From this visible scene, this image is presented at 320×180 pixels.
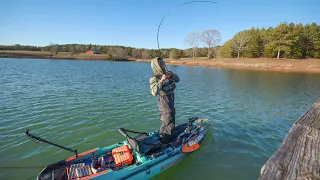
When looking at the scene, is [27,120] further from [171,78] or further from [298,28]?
[298,28]

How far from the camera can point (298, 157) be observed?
168cm

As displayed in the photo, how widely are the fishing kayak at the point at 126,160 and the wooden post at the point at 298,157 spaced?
5.02m

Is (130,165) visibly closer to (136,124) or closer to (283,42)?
(136,124)

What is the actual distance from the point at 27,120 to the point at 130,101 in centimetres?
727

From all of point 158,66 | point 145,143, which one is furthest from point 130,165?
point 158,66

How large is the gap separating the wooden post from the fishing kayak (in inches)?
197

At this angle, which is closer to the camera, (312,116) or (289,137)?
(289,137)

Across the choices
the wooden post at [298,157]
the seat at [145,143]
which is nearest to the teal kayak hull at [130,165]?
the seat at [145,143]

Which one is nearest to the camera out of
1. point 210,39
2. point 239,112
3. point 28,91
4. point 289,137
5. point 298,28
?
point 289,137

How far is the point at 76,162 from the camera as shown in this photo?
6.23 metres

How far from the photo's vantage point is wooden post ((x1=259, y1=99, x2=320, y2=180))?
1.49 metres

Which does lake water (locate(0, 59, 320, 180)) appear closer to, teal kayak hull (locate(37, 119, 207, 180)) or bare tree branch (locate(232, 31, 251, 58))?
teal kayak hull (locate(37, 119, 207, 180))

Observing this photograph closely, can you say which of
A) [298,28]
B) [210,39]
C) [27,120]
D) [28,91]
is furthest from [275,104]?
[210,39]

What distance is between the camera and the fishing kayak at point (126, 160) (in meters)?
5.63
